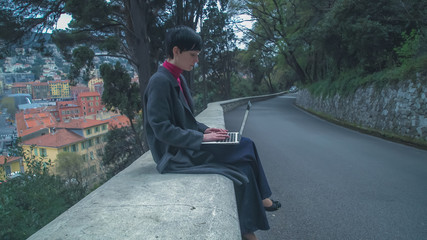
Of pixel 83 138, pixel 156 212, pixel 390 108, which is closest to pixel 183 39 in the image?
pixel 156 212

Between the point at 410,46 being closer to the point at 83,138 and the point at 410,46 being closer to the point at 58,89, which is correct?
the point at 58,89

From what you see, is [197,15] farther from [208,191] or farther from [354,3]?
[208,191]

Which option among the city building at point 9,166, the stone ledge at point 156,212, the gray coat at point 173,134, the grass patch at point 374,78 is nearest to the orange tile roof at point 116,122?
the grass patch at point 374,78

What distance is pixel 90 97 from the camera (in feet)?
50.9

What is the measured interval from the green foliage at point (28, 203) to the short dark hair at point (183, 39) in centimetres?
223

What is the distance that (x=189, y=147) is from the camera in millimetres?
2152

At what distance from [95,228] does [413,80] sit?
9.28 meters

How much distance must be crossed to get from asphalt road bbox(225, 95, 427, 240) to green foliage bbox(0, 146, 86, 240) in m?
2.54

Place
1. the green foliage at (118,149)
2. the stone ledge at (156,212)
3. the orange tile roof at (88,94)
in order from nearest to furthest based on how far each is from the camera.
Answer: the stone ledge at (156,212) < the orange tile roof at (88,94) < the green foliage at (118,149)

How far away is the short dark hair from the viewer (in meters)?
2.20

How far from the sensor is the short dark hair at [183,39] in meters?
2.20

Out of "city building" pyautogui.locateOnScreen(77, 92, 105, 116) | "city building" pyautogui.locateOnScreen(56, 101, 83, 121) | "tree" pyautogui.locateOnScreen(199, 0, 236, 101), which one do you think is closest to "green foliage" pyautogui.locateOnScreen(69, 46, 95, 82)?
"city building" pyautogui.locateOnScreen(56, 101, 83, 121)

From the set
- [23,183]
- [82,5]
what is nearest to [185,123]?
[23,183]

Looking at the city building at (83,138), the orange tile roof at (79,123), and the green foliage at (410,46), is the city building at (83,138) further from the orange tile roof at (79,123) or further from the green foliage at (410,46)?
the green foliage at (410,46)
